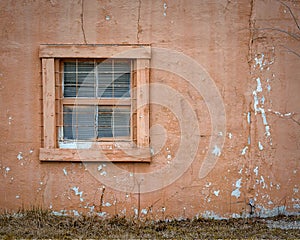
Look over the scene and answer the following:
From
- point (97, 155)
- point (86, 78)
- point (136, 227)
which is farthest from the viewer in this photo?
point (86, 78)

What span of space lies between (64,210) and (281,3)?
3.84m

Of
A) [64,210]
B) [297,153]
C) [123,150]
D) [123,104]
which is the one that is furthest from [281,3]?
[64,210]

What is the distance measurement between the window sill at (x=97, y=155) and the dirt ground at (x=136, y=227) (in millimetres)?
725

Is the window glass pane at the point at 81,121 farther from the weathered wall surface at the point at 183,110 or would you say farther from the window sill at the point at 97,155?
the weathered wall surface at the point at 183,110

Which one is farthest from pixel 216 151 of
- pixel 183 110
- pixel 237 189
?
pixel 183 110

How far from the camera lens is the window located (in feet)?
18.1

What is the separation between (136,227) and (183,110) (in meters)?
1.58

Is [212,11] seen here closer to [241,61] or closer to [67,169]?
[241,61]

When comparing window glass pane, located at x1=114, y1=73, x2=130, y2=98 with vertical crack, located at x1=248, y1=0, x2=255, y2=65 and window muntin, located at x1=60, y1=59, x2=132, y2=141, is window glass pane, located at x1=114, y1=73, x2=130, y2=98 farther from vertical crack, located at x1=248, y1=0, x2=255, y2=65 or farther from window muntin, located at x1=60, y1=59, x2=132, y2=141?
vertical crack, located at x1=248, y1=0, x2=255, y2=65

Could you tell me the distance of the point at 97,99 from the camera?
5.66 meters

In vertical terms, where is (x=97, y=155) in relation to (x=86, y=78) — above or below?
below

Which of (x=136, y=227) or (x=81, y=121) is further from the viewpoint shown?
(x=81, y=121)

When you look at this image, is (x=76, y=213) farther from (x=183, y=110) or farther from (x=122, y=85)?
(x=183, y=110)

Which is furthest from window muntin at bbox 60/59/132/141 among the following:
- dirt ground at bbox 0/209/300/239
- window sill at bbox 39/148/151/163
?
dirt ground at bbox 0/209/300/239
